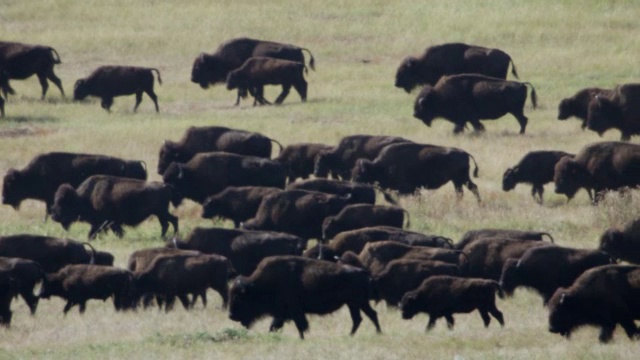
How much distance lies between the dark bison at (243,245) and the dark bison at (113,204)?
2765 mm

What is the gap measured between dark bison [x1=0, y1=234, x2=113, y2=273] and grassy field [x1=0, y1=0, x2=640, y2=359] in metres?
0.53

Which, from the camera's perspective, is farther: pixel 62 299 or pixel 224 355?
pixel 62 299

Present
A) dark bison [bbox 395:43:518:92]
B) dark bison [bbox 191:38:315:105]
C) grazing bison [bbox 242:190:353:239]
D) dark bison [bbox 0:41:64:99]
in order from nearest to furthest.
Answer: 1. grazing bison [bbox 242:190:353:239]
2. dark bison [bbox 395:43:518:92]
3. dark bison [bbox 0:41:64:99]
4. dark bison [bbox 191:38:315:105]

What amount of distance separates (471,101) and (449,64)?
4.97m

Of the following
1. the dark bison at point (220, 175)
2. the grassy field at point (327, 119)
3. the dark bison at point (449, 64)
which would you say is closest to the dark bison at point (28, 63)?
the grassy field at point (327, 119)

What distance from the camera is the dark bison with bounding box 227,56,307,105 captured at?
3366cm

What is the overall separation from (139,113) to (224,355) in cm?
1963

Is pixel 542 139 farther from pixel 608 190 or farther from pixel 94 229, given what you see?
pixel 94 229

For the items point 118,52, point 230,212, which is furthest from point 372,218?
point 118,52

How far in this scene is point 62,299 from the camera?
60.4ft

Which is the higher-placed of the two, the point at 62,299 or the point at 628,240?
the point at 628,240

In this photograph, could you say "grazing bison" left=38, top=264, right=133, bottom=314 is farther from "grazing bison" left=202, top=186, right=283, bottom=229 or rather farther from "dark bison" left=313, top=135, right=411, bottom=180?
"dark bison" left=313, top=135, right=411, bottom=180

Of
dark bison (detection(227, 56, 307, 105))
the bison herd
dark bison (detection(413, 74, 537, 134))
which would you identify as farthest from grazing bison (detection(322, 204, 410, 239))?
dark bison (detection(227, 56, 307, 105))

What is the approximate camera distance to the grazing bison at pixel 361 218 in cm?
1959
